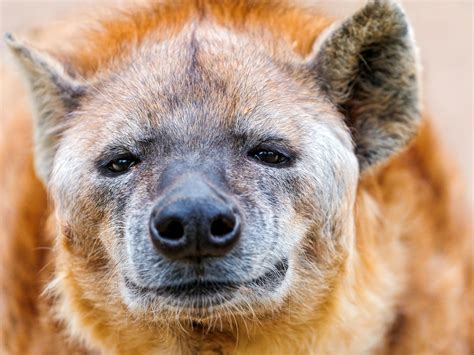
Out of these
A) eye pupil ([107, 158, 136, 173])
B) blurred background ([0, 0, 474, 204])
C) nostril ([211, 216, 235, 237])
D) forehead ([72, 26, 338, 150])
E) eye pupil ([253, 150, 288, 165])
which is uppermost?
forehead ([72, 26, 338, 150])

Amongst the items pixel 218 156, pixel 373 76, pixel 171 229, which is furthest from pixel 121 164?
Result: pixel 373 76

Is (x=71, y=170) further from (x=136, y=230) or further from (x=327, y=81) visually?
(x=327, y=81)

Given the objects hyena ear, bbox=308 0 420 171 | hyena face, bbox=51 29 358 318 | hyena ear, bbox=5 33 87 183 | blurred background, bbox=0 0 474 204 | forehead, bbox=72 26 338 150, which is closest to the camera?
hyena face, bbox=51 29 358 318

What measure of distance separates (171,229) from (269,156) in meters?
0.60

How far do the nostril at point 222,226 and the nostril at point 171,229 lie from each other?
114mm

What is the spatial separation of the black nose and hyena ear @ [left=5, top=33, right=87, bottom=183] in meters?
0.98

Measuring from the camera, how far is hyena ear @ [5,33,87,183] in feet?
13.1

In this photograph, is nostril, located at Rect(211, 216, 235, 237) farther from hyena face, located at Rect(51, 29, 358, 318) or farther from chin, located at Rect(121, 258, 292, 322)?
chin, located at Rect(121, 258, 292, 322)

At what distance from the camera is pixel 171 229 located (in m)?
3.22

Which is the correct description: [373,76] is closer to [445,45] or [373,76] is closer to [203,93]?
[203,93]

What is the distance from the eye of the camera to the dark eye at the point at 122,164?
11.9ft

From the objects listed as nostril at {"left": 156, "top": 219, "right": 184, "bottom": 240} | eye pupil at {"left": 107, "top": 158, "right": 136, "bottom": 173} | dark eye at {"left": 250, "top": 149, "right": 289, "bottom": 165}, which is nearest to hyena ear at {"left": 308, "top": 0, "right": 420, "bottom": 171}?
dark eye at {"left": 250, "top": 149, "right": 289, "bottom": 165}

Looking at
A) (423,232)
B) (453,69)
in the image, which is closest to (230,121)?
(423,232)

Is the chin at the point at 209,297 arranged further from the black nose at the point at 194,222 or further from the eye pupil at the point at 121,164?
the eye pupil at the point at 121,164
